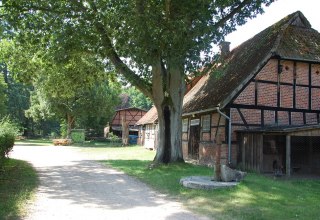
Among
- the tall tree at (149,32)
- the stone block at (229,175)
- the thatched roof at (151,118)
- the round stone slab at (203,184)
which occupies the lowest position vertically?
the round stone slab at (203,184)

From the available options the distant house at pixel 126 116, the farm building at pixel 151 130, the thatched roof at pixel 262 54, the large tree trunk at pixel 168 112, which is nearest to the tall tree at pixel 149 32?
the large tree trunk at pixel 168 112

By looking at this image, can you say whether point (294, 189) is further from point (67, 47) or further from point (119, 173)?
point (67, 47)

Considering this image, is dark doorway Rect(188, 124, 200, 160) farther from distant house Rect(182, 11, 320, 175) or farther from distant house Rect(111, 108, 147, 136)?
distant house Rect(111, 108, 147, 136)

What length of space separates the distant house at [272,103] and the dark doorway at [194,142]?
1.44 m

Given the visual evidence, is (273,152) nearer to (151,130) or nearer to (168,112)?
→ (168,112)

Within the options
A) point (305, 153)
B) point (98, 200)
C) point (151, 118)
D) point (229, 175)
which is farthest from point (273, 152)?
point (151, 118)

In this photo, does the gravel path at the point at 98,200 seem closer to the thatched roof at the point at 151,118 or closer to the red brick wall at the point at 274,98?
the red brick wall at the point at 274,98

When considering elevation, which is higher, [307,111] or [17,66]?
[17,66]

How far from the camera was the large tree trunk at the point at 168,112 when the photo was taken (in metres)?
18.5

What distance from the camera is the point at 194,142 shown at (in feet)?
78.2

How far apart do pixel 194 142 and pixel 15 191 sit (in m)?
14.3

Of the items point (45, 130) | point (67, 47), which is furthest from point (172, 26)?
point (45, 130)

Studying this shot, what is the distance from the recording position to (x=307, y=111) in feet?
66.3

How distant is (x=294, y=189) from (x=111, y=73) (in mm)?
13799
